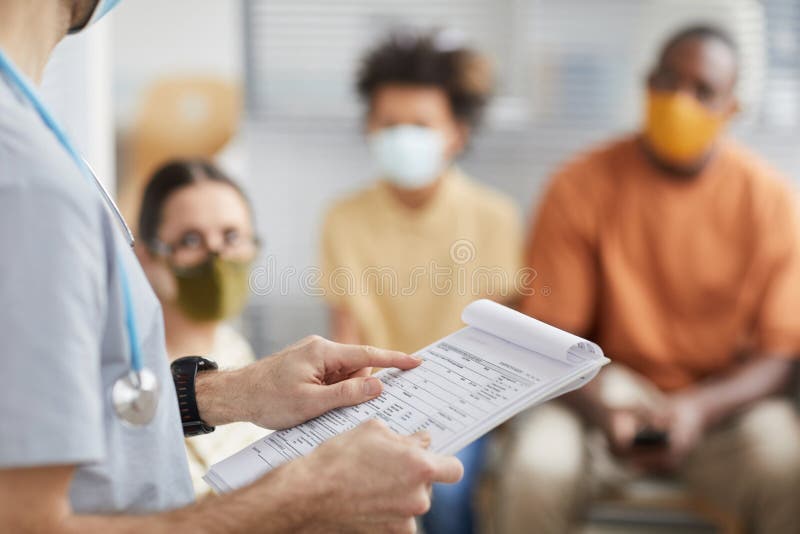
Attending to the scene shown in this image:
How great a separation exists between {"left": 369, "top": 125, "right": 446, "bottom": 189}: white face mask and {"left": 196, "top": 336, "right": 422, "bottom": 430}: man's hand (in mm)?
1390

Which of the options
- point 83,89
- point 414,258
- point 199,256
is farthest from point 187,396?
point 414,258

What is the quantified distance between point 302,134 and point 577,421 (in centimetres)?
136

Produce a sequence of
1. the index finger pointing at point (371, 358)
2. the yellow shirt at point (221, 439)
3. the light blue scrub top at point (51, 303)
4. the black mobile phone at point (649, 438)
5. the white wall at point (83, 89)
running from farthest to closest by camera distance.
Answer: the black mobile phone at point (649, 438) < the white wall at point (83, 89) < the yellow shirt at point (221, 439) < the index finger pointing at point (371, 358) < the light blue scrub top at point (51, 303)

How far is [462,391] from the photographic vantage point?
93 centimetres

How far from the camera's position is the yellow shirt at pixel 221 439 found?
1133 mm

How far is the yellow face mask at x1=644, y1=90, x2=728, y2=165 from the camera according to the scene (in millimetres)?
2279

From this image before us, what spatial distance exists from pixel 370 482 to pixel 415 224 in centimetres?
169

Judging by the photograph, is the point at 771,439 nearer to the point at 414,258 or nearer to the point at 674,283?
the point at 674,283

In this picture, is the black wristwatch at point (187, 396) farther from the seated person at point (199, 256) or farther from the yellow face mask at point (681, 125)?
the yellow face mask at point (681, 125)

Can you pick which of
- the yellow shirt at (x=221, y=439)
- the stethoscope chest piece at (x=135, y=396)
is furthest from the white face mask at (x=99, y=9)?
the yellow shirt at (x=221, y=439)

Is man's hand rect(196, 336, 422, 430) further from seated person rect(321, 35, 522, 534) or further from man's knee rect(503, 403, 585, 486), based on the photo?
seated person rect(321, 35, 522, 534)

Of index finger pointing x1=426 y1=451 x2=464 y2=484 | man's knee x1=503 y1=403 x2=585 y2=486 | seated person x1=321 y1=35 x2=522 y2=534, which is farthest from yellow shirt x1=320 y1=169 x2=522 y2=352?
index finger pointing x1=426 y1=451 x2=464 y2=484

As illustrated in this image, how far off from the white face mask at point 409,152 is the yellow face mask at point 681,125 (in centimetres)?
60

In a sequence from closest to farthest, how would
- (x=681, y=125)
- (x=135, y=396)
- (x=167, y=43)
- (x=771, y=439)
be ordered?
(x=135, y=396), (x=771, y=439), (x=681, y=125), (x=167, y=43)
